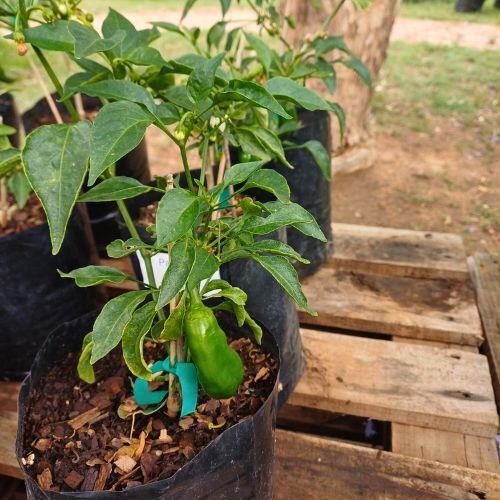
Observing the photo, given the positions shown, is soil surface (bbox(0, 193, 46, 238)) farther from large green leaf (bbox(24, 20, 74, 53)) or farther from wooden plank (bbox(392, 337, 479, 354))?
wooden plank (bbox(392, 337, 479, 354))

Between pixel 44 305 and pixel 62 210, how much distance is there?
0.76 meters

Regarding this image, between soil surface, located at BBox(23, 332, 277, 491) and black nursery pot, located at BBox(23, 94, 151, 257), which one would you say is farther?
black nursery pot, located at BBox(23, 94, 151, 257)

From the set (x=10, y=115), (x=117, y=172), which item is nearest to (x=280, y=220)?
(x=117, y=172)

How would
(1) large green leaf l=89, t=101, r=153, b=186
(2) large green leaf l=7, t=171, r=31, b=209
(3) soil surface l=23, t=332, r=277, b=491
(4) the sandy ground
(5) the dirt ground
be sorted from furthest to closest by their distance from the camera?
(4) the sandy ground → (5) the dirt ground → (2) large green leaf l=7, t=171, r=31, b=209 → (3) soil surface l=23, t=332, r=277, b=491 → (1) large green leaf l=89, t=101, r=153, b=186

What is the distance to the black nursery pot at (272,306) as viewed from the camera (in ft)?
3.63

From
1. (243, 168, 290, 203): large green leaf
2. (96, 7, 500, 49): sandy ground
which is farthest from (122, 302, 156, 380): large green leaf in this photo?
(96, 7, 500, 49): sandy ground

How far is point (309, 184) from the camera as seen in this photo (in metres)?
1.49

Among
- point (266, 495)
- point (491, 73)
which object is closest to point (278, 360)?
point (266, 495)

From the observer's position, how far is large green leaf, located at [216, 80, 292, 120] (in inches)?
25.3

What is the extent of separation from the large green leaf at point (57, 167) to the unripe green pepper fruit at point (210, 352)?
23 centimetres

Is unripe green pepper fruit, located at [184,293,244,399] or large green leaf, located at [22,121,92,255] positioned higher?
large green leaf, located at [22,121,92,255]

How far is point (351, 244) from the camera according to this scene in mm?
1645

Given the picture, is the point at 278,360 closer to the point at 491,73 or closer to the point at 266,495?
the point at 266,495

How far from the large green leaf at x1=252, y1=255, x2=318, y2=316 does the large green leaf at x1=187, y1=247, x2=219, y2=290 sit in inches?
3.4
